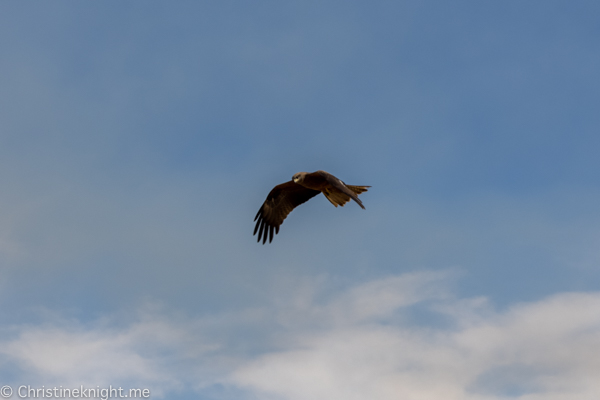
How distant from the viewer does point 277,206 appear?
1482 centimetres

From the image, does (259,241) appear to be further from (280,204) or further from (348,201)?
(348,201)

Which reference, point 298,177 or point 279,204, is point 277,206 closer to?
point 279,204

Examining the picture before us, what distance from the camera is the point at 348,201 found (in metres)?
13.5

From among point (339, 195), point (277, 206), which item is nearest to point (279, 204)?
point (277, 206)

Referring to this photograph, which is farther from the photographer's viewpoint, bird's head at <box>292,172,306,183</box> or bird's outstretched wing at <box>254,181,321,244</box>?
bird's outstretched wing at <box>254,181,321,244</box>

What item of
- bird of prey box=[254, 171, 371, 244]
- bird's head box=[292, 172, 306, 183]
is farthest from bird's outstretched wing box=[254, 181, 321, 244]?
bird's head box=[292, 172, 306, 183]

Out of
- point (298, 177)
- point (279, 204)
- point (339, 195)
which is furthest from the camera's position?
point (279, 204)

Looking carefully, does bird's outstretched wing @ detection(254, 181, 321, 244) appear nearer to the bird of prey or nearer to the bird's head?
the bird of prey

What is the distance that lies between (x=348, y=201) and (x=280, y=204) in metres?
2.14

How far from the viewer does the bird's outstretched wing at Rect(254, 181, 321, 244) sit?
1463cm

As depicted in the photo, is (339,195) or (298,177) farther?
(339,195)

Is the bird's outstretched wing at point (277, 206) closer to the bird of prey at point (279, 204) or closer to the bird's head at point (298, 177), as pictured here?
the bird of prey at point (279, 204)

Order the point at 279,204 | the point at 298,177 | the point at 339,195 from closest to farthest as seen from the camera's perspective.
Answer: the point at 298,177 → the point at 339,195 → the point at 279,204

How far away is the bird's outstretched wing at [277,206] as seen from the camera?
48.0 feet
